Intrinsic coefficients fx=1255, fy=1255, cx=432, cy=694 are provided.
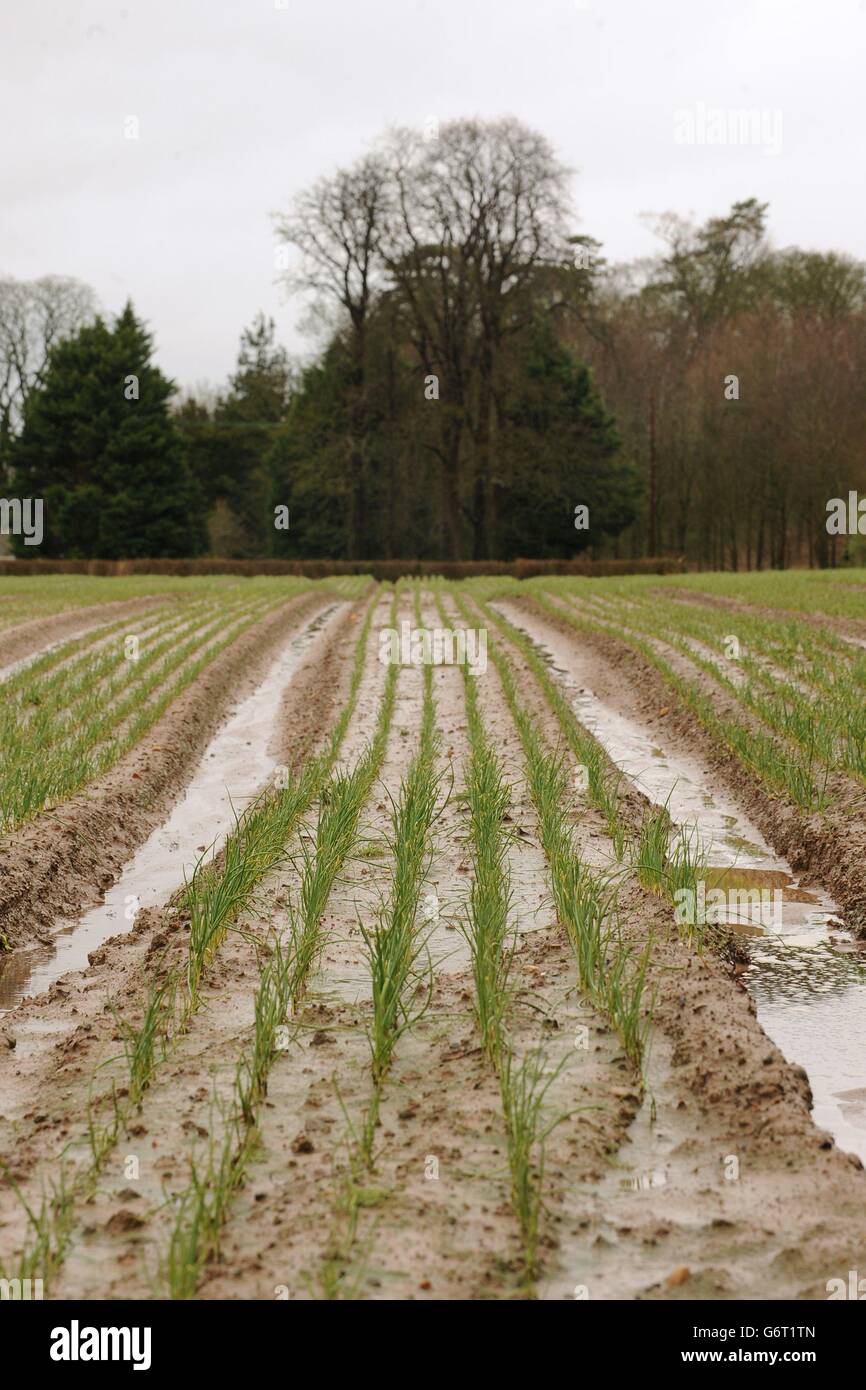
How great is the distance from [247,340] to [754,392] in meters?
42.3

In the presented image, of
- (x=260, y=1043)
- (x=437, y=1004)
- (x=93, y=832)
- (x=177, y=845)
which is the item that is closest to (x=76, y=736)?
(x=177, y=845)

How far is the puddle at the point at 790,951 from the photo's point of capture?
4.33m

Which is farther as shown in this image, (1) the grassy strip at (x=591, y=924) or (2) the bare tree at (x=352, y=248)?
(2) the bare tree at (x=352, y=248)

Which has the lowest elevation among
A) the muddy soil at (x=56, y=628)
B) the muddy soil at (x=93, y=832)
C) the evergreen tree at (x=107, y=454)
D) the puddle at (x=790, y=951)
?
the puddle at (x=790, y=951)

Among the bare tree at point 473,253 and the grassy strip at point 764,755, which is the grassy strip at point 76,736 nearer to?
the grassy strip at point 764,755

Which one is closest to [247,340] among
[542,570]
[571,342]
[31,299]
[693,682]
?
[31,299]

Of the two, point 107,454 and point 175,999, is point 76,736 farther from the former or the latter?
point 107,454

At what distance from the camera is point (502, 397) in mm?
44969

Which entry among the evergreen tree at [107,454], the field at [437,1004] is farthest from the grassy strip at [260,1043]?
the evergreen tree at [107,454]

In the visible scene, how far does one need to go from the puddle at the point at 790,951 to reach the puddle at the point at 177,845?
9.27 feet

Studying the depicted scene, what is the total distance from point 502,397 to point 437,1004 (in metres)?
42.0
